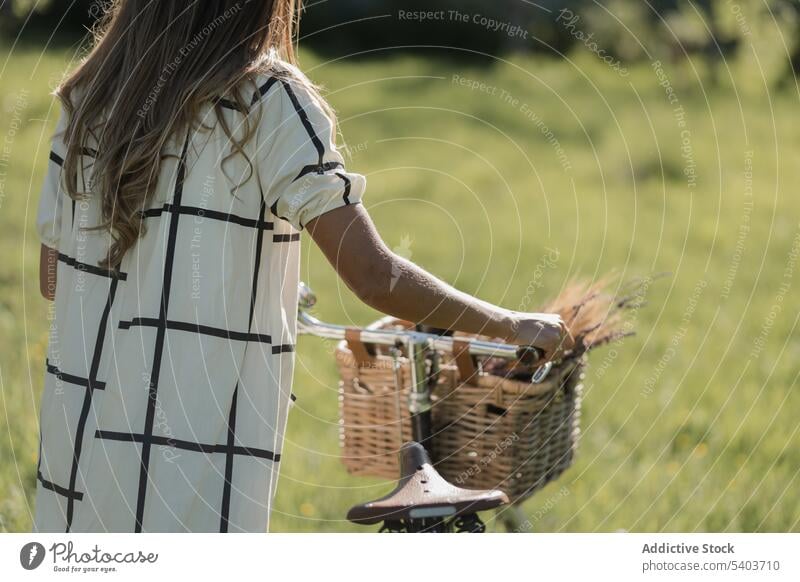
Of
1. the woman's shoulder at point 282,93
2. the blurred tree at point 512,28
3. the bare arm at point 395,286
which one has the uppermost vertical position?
the blurred tree at point 512,28

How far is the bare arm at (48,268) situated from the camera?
2568mm

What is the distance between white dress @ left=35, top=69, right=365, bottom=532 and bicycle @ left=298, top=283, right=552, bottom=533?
27cm

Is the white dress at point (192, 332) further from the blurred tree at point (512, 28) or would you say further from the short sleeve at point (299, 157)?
the blurred tree at point (512, 28)

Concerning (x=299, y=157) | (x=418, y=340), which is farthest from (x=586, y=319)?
(x=299, y=157)

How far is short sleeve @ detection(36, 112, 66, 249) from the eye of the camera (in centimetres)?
234

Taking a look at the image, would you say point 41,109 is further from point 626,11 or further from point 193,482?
point 193,482

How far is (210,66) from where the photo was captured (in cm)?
213

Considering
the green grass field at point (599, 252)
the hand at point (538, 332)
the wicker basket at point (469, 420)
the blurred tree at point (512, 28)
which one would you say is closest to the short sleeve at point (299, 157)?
the hand at point (538, 332)

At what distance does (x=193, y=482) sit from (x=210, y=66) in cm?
80

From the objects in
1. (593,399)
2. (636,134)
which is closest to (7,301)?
(593,399)

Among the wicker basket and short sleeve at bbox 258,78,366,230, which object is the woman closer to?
short sleeve at bbox 258,78,366,230

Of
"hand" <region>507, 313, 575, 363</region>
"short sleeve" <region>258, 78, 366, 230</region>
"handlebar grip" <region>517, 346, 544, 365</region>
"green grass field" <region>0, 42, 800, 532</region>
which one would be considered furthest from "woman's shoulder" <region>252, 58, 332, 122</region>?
"green grass field" <region>0, 42, 800, 532</region>

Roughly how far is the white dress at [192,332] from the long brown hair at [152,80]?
0.11 ft
